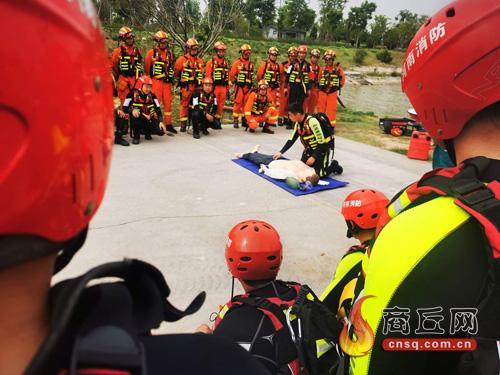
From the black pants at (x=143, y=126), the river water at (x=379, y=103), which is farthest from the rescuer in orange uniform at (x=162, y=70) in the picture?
the river water at (x=379, y=103)

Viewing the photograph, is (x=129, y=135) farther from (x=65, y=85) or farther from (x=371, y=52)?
(x=371, y=52)

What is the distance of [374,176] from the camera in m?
7.16

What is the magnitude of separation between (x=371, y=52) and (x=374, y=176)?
57250 mm

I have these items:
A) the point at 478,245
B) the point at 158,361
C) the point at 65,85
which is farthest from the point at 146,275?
the point at 478,245

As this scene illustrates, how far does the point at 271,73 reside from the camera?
11.1 meters

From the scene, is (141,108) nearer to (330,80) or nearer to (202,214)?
(202,214)

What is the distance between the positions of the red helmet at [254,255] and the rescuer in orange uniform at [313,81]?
9611 mm

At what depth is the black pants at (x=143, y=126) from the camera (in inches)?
323

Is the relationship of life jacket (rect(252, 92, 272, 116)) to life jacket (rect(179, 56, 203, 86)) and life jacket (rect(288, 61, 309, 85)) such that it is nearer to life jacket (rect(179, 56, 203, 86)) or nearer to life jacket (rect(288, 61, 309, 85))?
life jacket (rect(288, 61, 309, 85))

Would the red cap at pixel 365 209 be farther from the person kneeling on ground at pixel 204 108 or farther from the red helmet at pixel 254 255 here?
the person kneeling on ground at pixel 204 108

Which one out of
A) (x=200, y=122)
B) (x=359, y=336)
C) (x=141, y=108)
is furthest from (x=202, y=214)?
(x=200, y=122)

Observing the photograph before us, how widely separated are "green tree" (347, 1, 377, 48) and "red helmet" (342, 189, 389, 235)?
76.1 m

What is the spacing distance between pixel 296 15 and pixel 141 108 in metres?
68.7

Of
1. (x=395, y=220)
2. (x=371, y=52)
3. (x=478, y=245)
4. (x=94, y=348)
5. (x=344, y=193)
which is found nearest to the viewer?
(x=94, y=348)
